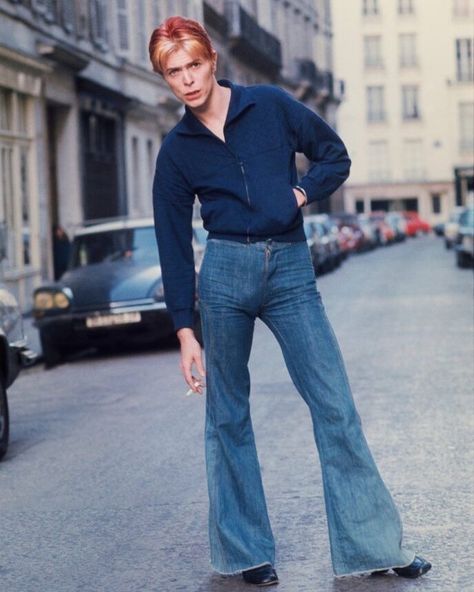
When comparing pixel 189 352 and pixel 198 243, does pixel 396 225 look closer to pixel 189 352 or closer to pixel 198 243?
pixel 198 243

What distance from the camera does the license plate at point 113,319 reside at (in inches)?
685

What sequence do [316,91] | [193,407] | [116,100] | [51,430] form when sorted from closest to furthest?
[51,430]
[193,407]
[116,100]
[316,91]

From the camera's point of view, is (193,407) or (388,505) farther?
(193,407)

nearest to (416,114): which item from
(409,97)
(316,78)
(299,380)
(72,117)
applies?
(409,97)

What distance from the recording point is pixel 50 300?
17.5m

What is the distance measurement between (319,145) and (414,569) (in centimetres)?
152

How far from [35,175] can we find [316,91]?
158 ft

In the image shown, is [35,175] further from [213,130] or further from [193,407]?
[213,130]

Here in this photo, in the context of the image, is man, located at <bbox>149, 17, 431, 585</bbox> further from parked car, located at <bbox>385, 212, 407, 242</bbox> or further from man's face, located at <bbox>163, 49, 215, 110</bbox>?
parked car, located at <bbox>385, 212, 407, 242</bbox>

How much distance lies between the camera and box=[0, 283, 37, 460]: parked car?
32.2 feet

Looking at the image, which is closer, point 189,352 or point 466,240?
point 189,352

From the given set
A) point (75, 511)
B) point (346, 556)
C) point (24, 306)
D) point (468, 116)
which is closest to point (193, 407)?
point (75, 511)

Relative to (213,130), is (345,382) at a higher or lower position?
lower

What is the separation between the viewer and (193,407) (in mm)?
11867
